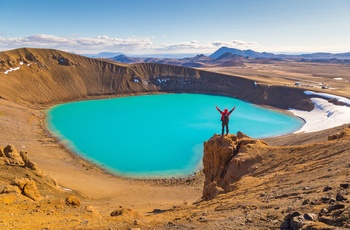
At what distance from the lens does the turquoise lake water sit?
4112cm

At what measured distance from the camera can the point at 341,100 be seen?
240ft

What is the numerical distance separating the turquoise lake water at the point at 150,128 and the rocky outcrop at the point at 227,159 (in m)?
13.7

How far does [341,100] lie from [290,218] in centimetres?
7526

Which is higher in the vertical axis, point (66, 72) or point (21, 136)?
point (66, 72)

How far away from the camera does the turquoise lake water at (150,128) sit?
135 feet

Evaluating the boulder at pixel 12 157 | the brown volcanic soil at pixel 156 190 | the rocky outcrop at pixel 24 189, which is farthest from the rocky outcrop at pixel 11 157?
the rocky outcrop at pixel 24 189

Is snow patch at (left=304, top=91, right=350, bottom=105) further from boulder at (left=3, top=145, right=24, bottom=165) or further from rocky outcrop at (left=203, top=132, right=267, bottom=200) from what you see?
boulder at (left=3, top=145, right=24, bottom=165)

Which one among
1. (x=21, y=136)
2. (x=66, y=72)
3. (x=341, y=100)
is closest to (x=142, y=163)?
(x=21, y=136)

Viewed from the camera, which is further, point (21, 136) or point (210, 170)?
point (21, 136)

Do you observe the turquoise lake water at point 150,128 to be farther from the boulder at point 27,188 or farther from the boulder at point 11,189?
the boulder at point 11,189

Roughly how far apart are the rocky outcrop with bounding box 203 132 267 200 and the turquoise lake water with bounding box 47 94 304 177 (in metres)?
13.7

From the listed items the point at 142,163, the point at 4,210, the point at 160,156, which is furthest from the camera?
the point at 160,156

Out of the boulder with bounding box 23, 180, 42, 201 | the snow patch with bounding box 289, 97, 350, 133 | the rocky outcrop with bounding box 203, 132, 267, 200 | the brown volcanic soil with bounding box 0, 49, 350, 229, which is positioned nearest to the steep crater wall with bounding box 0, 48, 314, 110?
the brown volcanic soil with bounding box 0, 49, 350, 229

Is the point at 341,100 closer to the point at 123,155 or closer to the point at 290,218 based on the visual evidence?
the point at 123,155
